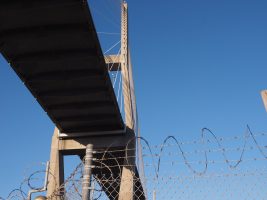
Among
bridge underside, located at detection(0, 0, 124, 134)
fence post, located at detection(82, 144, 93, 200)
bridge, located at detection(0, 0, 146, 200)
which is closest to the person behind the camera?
fence post, located at detection(82, 144, 93, 200)

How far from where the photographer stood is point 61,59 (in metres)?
14.3

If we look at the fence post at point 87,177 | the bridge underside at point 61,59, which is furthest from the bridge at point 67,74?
the fence post at point 87,177

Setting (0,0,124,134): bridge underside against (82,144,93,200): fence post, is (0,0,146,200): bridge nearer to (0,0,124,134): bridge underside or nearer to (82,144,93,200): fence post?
(0,0,124,134): bridge underside

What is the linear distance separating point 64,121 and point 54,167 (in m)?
2.59

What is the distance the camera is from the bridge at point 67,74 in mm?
11969

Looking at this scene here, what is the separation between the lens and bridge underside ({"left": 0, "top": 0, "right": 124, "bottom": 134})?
1185cm

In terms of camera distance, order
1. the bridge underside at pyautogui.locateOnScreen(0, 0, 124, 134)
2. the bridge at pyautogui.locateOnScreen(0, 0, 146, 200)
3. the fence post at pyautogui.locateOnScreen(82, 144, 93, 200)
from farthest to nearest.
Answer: the bridge at pyautogui.locateOnScreen(0, 0, 146, 200) < the bridge underside at pyautogui.locateOnScreen(0, 0, 124, 134) < the fence post at pyautogui.locateOnScreen(82, 144, 93, 200)

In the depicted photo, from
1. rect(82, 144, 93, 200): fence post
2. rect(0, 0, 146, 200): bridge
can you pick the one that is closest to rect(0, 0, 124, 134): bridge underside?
rect(0, 0, 146, 200): bridge

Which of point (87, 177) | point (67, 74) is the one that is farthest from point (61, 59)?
point (87, 177)

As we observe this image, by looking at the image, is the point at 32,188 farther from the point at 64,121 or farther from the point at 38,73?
the point at 64,121

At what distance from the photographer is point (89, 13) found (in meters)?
11.7

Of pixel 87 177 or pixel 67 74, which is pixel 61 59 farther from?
pixel 87 177

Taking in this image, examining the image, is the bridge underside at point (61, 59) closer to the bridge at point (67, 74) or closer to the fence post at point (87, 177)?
the bridge at point (67, 74)

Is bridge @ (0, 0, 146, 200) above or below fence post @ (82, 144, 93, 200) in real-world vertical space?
above
